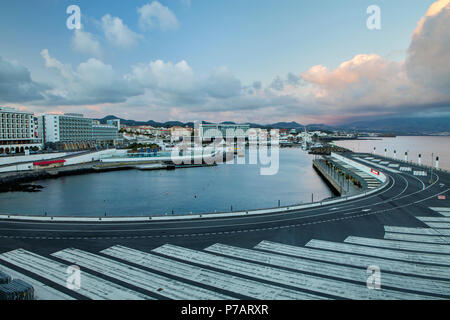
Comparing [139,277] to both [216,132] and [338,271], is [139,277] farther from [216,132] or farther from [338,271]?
[216,132]

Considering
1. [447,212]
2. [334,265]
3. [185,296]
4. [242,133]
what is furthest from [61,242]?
[242,133]

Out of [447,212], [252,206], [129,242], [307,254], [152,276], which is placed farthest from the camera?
[252,206]

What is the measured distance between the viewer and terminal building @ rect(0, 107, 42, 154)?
43812 mm

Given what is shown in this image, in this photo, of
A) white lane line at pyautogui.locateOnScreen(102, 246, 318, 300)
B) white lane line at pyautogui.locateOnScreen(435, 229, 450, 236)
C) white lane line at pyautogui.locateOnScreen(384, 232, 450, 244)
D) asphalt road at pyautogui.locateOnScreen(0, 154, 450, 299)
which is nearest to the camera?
white lane line at pyautogui.locateOnScreen(102, 246, 318, 300)

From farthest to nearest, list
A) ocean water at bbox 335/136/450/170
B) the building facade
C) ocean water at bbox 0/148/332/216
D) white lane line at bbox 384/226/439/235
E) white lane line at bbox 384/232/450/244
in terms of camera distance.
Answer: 1. the building facade
2. ocean water at bbox 335/136/450/170
3. ocean water at bbox 0/148/332/216
4. white lane line at bbox 384/226/439/235
5. white lane line at bbox 384/232/450/244

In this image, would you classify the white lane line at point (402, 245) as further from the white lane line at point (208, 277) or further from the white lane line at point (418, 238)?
the white lane line at point (208, 277)

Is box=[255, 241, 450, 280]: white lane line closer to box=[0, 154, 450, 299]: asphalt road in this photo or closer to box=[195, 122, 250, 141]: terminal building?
box=[0, 154, 450, 299]: asphalt road

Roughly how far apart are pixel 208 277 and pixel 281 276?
1.95 meters

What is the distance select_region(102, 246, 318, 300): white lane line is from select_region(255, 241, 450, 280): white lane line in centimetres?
209

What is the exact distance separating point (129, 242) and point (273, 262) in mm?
4974

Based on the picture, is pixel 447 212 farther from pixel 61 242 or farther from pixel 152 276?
pixel 61 242

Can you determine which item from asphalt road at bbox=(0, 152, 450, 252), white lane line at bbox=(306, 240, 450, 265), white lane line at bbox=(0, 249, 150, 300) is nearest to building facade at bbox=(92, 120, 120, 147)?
asphalt road at bbox=(0, 152, 450, 252)

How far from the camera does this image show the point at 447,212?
13461 mm
